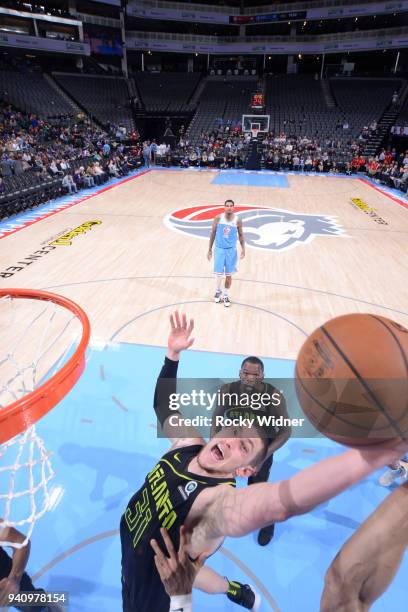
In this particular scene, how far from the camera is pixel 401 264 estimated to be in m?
8.20

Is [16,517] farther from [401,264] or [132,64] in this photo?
[132,64]

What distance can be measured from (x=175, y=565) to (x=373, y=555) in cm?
85

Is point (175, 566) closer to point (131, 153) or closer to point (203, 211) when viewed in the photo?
point (203, 211)

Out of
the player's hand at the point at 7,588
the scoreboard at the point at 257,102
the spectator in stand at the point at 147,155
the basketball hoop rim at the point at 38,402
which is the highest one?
the scoreboard at the point at 257,102

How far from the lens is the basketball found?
3.54ft

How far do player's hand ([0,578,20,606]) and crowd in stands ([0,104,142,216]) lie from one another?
1058 cm

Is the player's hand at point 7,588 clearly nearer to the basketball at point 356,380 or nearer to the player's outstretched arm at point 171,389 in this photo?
the player's outstretched arm at point 171,389

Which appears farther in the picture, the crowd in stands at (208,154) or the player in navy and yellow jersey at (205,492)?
the crowd in stands at (208,154)

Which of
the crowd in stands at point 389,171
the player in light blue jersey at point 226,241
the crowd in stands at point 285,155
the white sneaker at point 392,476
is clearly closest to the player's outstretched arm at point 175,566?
the white sneaker at point 392,476

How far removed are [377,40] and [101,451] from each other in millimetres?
33307

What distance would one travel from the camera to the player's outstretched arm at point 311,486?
102 centimetres

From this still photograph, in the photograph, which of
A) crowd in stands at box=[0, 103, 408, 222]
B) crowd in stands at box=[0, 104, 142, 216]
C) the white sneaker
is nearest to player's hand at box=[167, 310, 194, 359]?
the white sneaker

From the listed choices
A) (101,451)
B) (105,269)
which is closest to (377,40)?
(105,269)

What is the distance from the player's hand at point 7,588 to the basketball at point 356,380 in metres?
1.79
